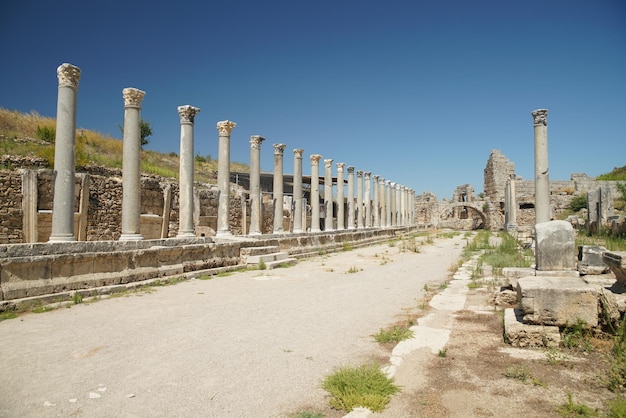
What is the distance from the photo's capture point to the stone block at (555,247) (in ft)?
22.9

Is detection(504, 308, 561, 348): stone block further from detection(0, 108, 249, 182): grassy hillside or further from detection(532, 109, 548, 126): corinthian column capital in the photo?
detection(0, 108, 249, 182): grassy hillside

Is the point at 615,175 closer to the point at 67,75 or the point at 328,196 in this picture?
the point at 328,196

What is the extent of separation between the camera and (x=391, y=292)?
27.8ft

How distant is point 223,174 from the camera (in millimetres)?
13992

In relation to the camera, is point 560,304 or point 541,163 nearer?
point 560,304

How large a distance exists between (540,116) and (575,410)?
14287 mm

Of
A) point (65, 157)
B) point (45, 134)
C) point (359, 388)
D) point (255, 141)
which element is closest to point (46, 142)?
point (45, 134)

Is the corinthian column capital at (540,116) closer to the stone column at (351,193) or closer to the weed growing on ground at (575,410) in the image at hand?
the stone column at (351,193)

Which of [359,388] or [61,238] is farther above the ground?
[61,238]

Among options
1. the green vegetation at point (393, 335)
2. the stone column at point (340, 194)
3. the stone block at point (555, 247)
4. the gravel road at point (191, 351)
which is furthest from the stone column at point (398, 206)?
the green vegetation at point (393, 335)

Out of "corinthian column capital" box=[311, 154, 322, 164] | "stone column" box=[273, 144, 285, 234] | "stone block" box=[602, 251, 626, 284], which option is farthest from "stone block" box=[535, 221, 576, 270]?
"corinthian column capital" box=[311, 154, 322, 164]

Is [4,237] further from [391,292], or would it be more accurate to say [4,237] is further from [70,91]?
[391,292]

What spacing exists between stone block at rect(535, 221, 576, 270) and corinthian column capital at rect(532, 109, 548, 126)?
9305 mm

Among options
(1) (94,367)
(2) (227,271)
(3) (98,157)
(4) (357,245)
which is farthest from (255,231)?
(1) (94,367)
